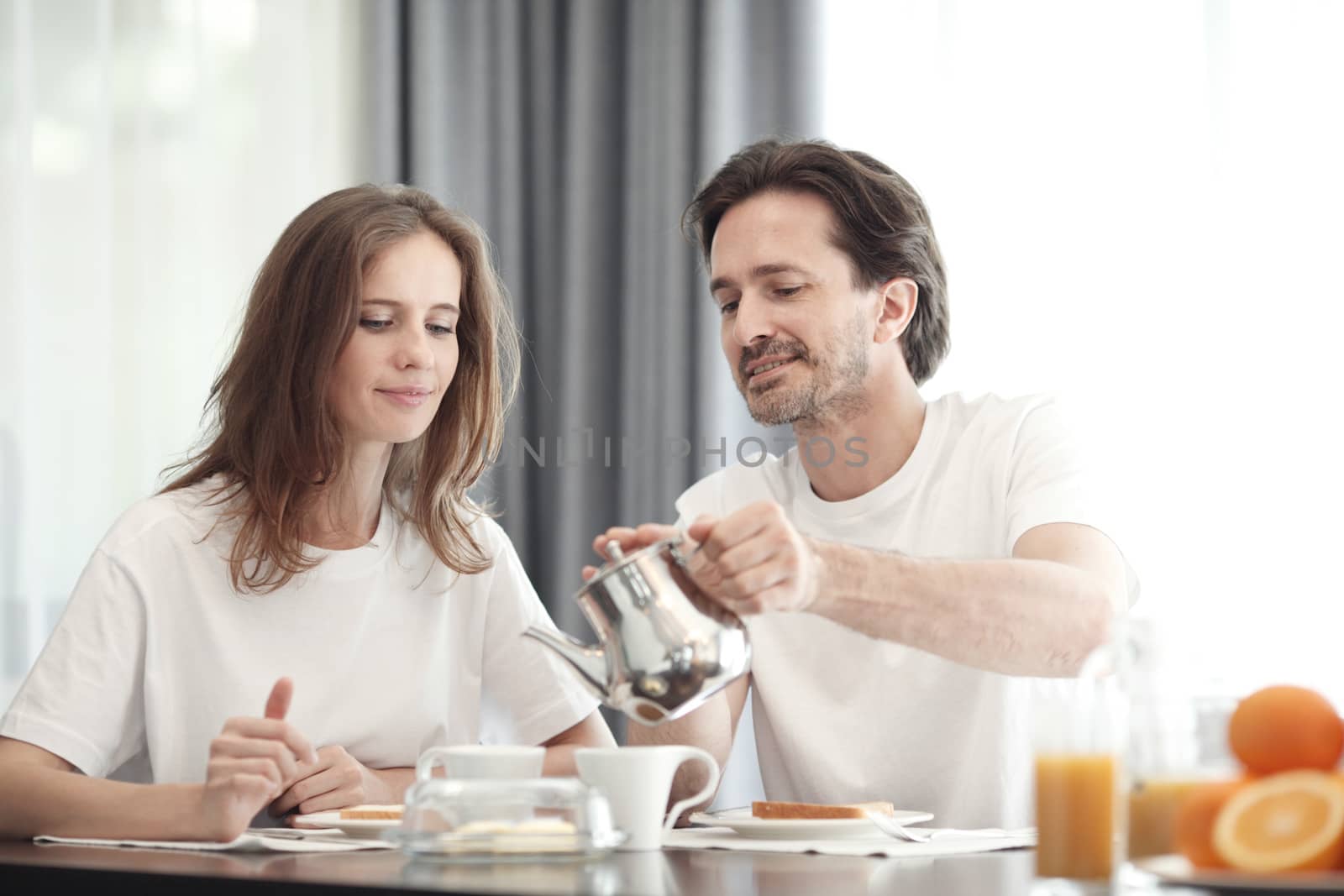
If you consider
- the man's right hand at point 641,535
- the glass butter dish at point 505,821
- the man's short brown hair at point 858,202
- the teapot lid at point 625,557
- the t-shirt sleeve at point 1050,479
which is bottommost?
the glass butter dish at point 505,821

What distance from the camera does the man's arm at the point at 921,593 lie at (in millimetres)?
1172

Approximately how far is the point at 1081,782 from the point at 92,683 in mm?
1147

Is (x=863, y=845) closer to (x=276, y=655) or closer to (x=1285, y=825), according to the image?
(x=1285, y=825)

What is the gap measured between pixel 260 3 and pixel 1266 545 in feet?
8.00

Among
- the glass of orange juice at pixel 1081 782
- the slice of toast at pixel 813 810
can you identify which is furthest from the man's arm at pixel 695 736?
the glass of orange juice at pixel 1081 782

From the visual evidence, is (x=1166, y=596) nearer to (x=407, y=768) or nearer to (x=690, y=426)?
(x=690, y=426)

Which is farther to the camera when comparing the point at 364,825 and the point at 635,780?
the point at 364,825

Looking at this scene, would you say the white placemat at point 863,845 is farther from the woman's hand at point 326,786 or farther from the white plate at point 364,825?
the woman's hand at point 326,786

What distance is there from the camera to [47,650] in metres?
1.55

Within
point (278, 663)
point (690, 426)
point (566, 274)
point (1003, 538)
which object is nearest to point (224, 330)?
point (566, 274)

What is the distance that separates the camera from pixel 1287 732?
795 mm

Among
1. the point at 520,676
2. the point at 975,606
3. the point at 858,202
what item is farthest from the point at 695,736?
the point at 858,202

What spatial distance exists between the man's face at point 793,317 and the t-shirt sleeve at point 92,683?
914 mm

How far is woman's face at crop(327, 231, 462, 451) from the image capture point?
1737mm
